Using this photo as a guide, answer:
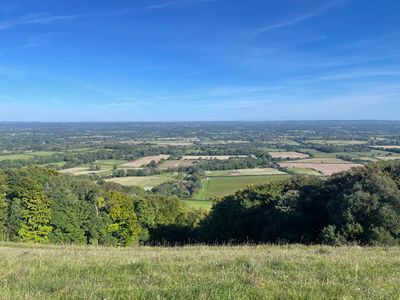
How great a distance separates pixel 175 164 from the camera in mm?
103562

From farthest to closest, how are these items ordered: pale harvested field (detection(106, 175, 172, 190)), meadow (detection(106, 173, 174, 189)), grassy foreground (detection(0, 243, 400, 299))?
1. meadow (detection(106, 173, 174, 189))
2. pale harvested field (detection(106, 175, 172, 190))
3. grassy foreground (detection(0, 243, 400, 299))

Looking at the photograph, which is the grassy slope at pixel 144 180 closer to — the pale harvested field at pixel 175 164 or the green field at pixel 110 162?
the pale harvested field at pixel 175 164

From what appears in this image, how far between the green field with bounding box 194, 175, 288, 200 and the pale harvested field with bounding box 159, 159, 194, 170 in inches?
768

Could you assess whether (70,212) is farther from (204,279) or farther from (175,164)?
(175,164)

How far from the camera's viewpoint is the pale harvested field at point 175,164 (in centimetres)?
9856

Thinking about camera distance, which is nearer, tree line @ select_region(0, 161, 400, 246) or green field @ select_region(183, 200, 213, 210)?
tree line @ select_region(0, 161, 400, 246)

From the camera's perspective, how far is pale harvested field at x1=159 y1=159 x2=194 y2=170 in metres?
98.6

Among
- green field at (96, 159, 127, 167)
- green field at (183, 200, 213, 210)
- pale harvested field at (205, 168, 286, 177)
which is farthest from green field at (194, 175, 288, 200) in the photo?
green field at (96, 159, 127, 167)

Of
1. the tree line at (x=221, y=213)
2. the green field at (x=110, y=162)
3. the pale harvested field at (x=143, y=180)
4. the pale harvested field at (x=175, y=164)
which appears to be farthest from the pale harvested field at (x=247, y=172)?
the tree line at (x=221, y=213)

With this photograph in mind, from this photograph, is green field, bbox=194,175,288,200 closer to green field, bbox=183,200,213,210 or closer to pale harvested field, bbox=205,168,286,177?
green field, bbox=183,200,213,210

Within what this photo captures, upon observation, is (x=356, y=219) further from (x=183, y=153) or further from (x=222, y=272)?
(x=183, y=153)

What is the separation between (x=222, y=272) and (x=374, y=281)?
9.23ft

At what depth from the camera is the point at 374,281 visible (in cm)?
622

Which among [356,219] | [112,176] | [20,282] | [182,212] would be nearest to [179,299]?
[20,282]
